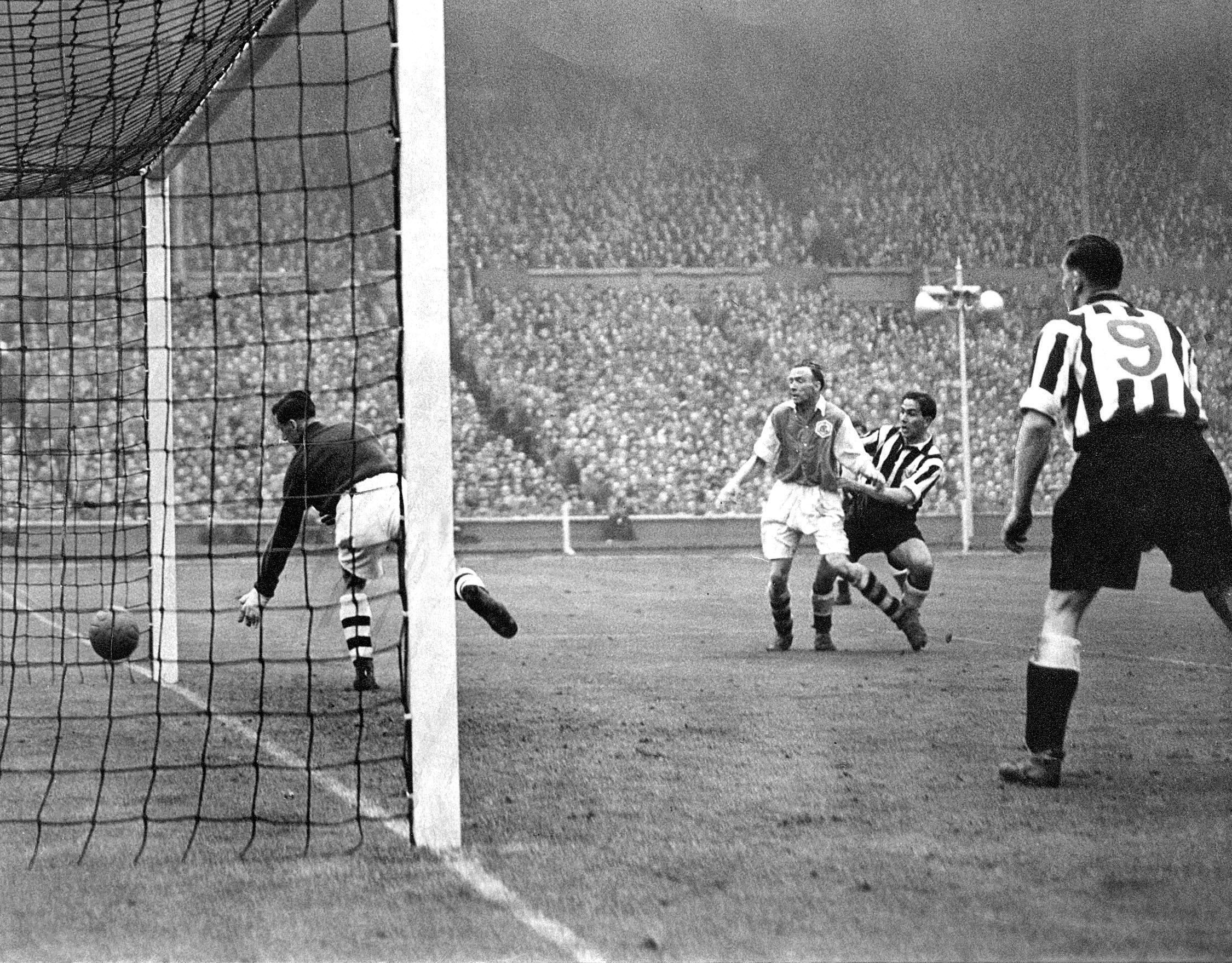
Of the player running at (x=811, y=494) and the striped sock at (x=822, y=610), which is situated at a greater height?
the player running at (x=811, y=494)

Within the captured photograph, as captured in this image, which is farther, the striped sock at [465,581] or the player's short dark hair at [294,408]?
the player's short dark hair at [294,408]

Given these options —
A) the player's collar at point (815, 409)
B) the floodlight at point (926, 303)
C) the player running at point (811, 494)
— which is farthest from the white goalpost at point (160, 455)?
the floodlight at point (926, 303)

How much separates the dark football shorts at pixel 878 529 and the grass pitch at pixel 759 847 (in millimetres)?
1689

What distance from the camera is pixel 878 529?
9.37 meters

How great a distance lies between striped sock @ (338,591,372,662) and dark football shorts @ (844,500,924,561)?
10.9ft

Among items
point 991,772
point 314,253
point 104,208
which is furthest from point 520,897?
point 314,253

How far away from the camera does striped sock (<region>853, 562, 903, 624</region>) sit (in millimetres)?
8648

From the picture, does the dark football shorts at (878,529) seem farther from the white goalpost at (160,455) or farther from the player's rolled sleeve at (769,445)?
the white goalpost at (160,455)

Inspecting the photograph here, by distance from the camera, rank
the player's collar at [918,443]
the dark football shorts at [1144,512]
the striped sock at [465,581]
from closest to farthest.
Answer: the dark football shorts at [1144,512] < the striped sock at [465,581] < the player's collar at [918,443]

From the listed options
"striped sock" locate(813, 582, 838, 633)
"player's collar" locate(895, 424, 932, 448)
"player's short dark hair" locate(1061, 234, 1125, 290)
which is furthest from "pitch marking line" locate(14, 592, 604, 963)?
"player's collar" locate(895, 424, 932, 448)

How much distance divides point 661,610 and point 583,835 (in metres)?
8.64

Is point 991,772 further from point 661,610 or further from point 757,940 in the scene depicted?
point 661,610

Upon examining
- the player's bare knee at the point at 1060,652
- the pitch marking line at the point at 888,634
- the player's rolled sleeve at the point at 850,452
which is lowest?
the pitch marking line at the point at 888,634

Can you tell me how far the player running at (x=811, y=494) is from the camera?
28.9 ft
